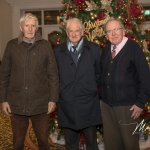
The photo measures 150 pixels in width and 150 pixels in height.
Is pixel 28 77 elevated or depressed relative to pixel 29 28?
depressed

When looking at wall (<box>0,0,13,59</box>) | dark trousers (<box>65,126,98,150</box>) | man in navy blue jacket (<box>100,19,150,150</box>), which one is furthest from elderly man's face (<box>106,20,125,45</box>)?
wall (<box>0,0,13,59</box>)

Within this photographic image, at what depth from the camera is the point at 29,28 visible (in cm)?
225

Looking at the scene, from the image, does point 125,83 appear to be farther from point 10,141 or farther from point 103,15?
point 10,141

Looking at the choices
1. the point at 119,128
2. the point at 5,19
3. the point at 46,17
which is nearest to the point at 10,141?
the point at 119,128

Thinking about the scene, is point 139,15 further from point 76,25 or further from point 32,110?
point 32,110

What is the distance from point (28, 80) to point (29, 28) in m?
0.52

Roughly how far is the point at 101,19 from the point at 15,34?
14.9ft

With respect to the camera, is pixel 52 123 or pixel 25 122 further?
pixel 52 123

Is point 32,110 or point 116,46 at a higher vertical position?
point 116,46

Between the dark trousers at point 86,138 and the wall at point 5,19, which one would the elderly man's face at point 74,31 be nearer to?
the dark trousers at point 86,138

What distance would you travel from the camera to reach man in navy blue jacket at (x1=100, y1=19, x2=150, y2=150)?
213 centimetres

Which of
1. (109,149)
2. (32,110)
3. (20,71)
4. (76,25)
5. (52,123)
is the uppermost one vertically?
(76,25)

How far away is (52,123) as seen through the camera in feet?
12.3

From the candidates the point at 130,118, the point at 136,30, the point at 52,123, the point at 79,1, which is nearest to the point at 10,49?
the point at 130,118
